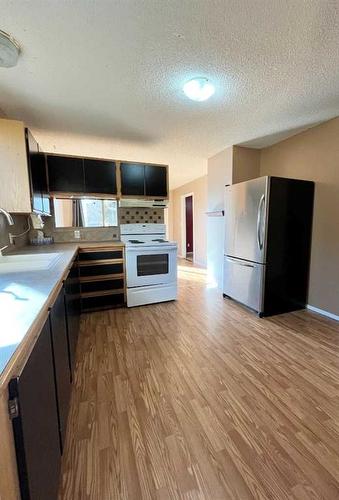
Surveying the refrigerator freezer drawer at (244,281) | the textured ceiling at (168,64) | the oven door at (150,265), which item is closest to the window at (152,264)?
the oven door at (150,265)

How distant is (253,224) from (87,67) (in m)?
2.29

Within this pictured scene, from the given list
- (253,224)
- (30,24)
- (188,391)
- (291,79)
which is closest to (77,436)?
(188,391)

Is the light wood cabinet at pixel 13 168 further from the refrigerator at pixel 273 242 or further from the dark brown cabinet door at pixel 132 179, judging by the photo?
the refrigerator at pixel 273 242

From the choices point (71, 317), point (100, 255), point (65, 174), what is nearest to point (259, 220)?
point (100, 255)

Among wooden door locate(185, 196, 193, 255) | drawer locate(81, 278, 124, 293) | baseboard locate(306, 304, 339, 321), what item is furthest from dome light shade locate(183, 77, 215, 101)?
wooden door locate(185, 196, 193, 255)

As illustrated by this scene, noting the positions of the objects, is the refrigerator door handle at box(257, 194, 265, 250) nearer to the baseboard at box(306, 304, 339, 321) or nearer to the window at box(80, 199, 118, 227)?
the baseboard at box(306, 304, 339, 321)

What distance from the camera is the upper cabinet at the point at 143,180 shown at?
10.9 feet

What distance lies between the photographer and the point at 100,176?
3203 mm

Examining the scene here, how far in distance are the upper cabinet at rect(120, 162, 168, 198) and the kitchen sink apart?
5.28ft

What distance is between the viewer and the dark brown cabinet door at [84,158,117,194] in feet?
10.3

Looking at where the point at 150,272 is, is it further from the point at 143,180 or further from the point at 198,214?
the point at 198,214

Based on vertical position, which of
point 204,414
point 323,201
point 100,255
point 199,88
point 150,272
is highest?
point 199,88

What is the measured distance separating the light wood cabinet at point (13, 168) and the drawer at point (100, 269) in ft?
3.57

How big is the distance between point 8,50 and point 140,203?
218 centimetres
